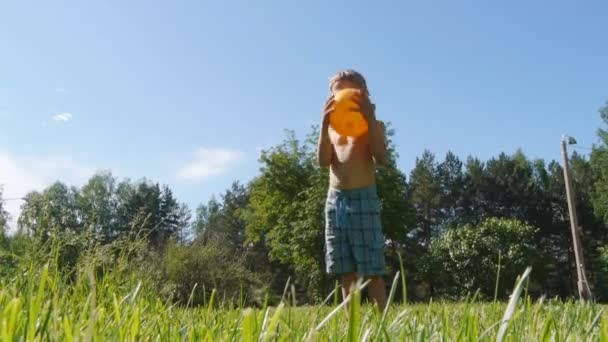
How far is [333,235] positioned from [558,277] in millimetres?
51264

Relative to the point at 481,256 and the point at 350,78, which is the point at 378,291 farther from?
the point at 481,256

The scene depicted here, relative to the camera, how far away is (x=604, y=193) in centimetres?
3853

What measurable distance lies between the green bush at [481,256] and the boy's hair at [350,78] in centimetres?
3428

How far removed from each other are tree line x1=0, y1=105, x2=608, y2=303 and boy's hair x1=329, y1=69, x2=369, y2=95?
1.99 meters

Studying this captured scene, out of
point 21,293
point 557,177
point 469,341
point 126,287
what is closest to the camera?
point 469,341

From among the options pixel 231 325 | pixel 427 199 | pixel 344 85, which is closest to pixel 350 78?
pixel 344 85

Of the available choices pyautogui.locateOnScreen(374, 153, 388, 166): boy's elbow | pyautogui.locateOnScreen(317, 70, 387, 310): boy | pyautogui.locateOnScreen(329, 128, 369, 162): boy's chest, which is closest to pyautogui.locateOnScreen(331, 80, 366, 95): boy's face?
pyautogui.locateOnScreen(317, 70, 387, 310): boy

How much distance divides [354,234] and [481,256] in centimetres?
3644

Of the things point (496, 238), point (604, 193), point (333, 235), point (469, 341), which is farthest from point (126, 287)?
point (604, 193)

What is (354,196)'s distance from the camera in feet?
12.4

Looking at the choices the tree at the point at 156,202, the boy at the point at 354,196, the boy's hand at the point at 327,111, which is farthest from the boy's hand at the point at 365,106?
the tree at the point at 156,202

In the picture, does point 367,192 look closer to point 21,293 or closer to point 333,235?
point 333,235

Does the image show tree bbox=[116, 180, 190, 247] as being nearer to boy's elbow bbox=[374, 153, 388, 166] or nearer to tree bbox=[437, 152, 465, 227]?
tree bbox=[437, 152, 465, 227]

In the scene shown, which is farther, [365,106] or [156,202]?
[156,202]
